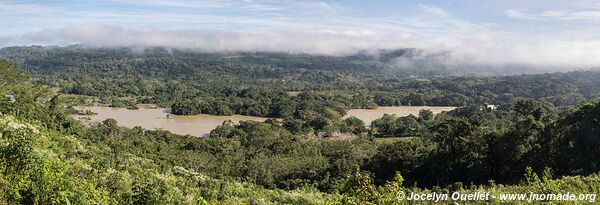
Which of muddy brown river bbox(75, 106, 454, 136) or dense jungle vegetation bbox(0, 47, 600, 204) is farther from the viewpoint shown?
muddy brown river bbox(75, 106, 454, 136)

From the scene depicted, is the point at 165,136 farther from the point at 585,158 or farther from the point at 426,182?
the point at 585,158

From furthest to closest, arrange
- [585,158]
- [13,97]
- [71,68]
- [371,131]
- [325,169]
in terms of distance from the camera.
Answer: [71,68], [371,131], [13,97], [325,169], [585,158]

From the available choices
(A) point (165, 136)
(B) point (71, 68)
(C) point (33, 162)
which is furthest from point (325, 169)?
(B) point (71, 68)

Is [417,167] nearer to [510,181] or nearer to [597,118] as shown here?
[510,181]

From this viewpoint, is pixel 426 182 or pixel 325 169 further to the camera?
pixel 325 169

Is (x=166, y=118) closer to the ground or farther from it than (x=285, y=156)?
closer to the ground

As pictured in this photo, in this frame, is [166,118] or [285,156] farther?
[166,118]

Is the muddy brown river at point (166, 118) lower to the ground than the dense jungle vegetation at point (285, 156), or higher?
lower

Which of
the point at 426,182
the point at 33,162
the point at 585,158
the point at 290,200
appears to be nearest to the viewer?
the point at 33,162

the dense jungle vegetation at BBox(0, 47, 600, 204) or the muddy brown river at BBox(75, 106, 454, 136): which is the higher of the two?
the dense jungle vegetation at BBox(0, 47, 600, 204)

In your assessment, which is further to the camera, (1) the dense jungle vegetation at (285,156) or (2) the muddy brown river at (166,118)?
(2) the muddy brown river at (166,118)

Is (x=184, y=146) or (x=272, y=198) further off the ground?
(x=272, y=198)
